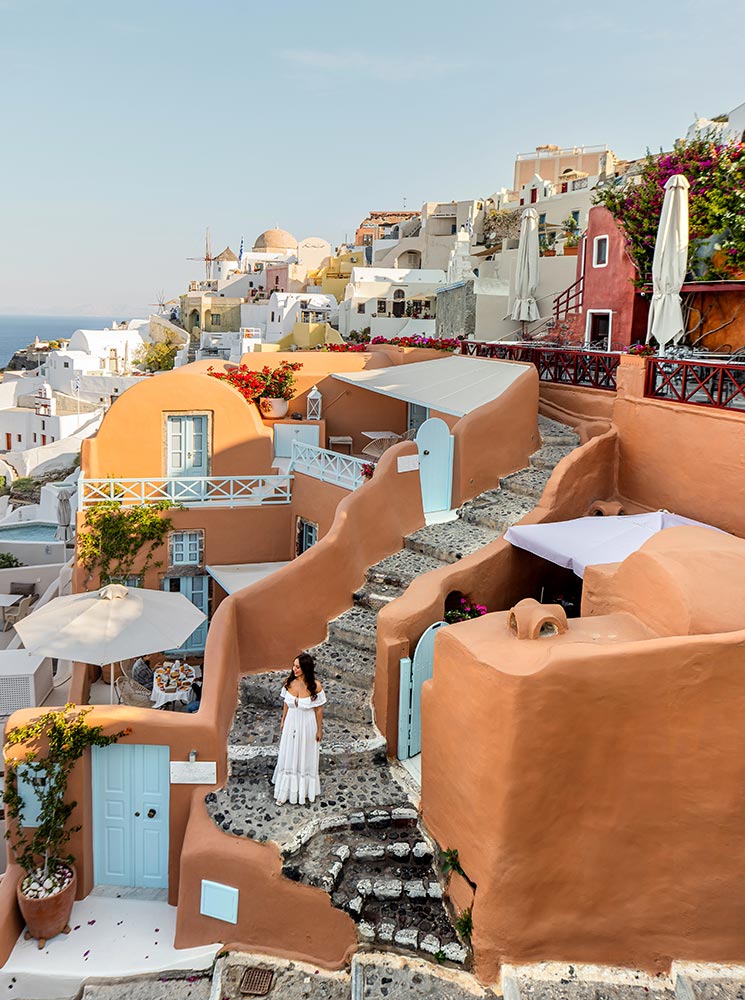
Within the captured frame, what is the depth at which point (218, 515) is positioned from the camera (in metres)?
15.9

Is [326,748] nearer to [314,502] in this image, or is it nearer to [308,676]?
[308,676]

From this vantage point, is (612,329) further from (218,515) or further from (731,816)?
(731,816)

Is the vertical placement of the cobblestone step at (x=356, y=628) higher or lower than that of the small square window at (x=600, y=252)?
lower

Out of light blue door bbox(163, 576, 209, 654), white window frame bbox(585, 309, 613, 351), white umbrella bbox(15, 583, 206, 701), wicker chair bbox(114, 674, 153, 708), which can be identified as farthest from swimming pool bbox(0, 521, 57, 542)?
white window frame bbox(585, 309, 613, 351)

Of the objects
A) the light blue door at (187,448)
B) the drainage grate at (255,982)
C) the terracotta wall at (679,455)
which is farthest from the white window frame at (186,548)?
the drainage grate at (255,982)

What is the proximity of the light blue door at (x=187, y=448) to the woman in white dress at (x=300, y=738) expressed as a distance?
841 cm

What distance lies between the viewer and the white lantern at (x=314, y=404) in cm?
1908

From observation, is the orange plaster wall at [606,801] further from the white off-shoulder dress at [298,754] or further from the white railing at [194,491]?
the white railing at [194,491]

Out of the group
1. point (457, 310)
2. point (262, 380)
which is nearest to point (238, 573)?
point (262, 380)

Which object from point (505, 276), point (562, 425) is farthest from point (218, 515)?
point (505, 276)

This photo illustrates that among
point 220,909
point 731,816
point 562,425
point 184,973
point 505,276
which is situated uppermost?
point 505,276

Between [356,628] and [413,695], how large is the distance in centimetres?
199

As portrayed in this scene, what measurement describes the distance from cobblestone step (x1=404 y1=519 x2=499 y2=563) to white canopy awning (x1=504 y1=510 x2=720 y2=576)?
1176 mm

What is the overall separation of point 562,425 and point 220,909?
1155 centimetres
